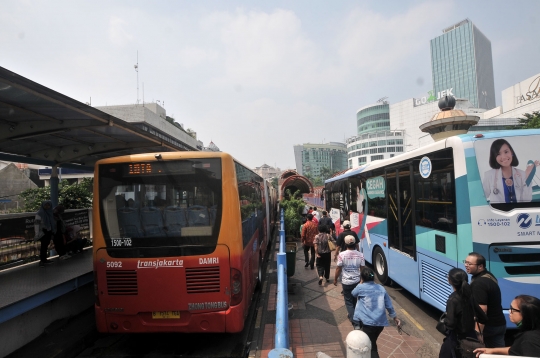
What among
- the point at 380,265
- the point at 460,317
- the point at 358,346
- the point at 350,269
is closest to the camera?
the point at 358,346

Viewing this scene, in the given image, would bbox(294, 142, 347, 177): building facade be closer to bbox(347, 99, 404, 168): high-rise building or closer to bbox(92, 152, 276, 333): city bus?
bbox(347, 99, 404, 168): high-rise building

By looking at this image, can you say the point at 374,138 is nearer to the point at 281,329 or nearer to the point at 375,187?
the point at 375,187

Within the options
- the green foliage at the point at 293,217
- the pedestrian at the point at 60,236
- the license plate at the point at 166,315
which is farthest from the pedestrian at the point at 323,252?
the green foliage at the point at 293,217

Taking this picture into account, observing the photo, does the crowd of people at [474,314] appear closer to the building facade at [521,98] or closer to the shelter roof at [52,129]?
the shelter roof at [52,129]

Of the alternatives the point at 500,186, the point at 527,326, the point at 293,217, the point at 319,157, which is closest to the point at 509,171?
the point at 500,186

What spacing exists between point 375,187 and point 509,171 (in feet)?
12.5

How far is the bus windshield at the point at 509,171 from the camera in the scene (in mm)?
4484

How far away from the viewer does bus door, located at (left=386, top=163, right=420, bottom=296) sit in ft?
20.5

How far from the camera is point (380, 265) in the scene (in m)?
8.19

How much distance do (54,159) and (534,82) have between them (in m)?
79.3

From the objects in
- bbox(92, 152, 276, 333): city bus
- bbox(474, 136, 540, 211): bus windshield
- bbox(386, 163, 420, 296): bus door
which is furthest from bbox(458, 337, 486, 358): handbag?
bbox(386, 163, 420, 296): bus door

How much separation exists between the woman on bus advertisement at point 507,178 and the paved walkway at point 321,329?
8.10 ft

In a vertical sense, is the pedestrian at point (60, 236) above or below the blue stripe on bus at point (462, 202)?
below

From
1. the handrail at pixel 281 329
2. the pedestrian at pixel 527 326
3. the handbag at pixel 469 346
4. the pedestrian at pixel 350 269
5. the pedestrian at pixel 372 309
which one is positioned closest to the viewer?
the handrail at pixel 281 329
